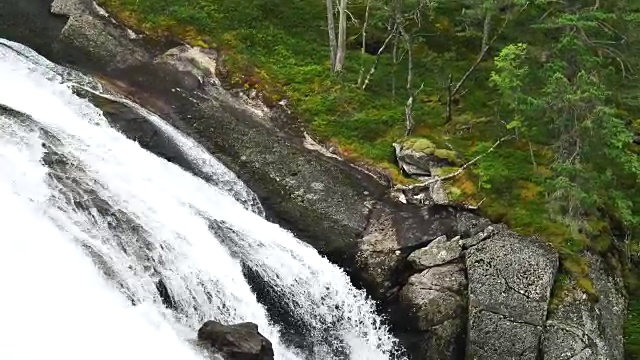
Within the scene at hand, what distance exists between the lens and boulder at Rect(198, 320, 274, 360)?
13.3 m

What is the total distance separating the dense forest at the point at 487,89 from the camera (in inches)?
739

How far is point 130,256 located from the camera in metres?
15.3

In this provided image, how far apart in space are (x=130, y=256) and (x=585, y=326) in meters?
11.3

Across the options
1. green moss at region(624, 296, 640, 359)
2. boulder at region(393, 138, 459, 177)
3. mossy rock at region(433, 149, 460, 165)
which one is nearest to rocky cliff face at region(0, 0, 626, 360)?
green moss at region(624, 296, 640, 359)

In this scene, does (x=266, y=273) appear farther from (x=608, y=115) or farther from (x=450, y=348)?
(x=608, y=115)

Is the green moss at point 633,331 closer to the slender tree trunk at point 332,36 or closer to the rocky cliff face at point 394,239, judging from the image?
the rocky cliff face at point 394,239

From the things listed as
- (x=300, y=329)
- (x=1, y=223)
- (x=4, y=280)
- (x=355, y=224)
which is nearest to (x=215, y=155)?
(x=355, y=224)

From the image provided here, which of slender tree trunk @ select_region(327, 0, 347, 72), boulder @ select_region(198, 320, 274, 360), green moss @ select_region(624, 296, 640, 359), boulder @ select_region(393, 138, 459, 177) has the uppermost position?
slender tree trunk @ select_region(327, 0, 347, 72)

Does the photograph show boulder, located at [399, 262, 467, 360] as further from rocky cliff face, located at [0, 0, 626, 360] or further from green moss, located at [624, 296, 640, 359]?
green moss, located at [624, 296, 640, 359]

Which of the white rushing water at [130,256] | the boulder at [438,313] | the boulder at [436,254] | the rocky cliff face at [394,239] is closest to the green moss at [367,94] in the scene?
the rocky cliff face at [394,239]

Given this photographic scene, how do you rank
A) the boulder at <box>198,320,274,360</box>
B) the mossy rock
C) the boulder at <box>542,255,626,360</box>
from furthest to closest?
the mossy rock
the boulder at <box>542,255,626,360</box>
the boulder at <box>198,320,274,360</box>

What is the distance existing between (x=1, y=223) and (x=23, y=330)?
3343mm

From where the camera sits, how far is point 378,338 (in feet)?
58.4

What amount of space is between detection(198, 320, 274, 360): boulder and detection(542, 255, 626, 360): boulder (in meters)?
7.56
